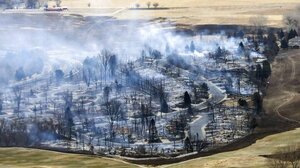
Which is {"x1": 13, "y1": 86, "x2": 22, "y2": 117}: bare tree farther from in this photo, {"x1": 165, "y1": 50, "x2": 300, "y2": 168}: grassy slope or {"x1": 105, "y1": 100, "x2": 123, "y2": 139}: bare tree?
{"x1": 165, "y1": 50, "x2": 300, "y2": 168}: grassy slope

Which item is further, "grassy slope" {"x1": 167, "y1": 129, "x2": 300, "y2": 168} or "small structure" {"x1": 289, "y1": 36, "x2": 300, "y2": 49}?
"small structure" {"x1": 289, "y1": 36, "x2": 300, "y2": 49}

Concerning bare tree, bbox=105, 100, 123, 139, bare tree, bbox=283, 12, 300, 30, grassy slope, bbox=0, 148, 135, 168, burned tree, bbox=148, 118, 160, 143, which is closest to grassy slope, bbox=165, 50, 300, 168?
grassy slope, bbox=0, 148, 135, 168

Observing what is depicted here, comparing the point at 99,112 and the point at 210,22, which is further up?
the point at 210,22

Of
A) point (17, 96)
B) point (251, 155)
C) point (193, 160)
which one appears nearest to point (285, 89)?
point (251, 155)

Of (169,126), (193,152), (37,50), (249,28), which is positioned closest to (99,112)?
(169,126)

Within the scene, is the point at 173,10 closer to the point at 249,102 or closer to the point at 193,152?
the point at 249,102

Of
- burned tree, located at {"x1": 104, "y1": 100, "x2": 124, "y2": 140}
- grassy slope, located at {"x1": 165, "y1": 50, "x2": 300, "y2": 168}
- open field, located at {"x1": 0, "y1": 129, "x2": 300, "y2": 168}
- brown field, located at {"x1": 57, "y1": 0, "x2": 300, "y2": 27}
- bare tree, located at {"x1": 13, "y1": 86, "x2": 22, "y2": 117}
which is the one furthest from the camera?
brown field, located at {"x1": 57, "y1": 0, "x2": 300, "y2": 27}

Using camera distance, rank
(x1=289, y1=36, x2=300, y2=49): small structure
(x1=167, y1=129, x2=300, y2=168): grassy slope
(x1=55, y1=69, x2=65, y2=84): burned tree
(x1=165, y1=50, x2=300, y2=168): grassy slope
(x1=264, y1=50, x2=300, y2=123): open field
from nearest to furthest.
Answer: (x1=167, y1=129, x2=300, y2=168): grassy slope < (x1=165, y1=50, x2=300, y2=168): grassy slope < (x1=264, y1=50, x2=300, y2=123): open field < (x1=55, y1=69, x2=65, y2=84): burned tree < (x1=289, y1=36, x2=300, y2=49): small structure
